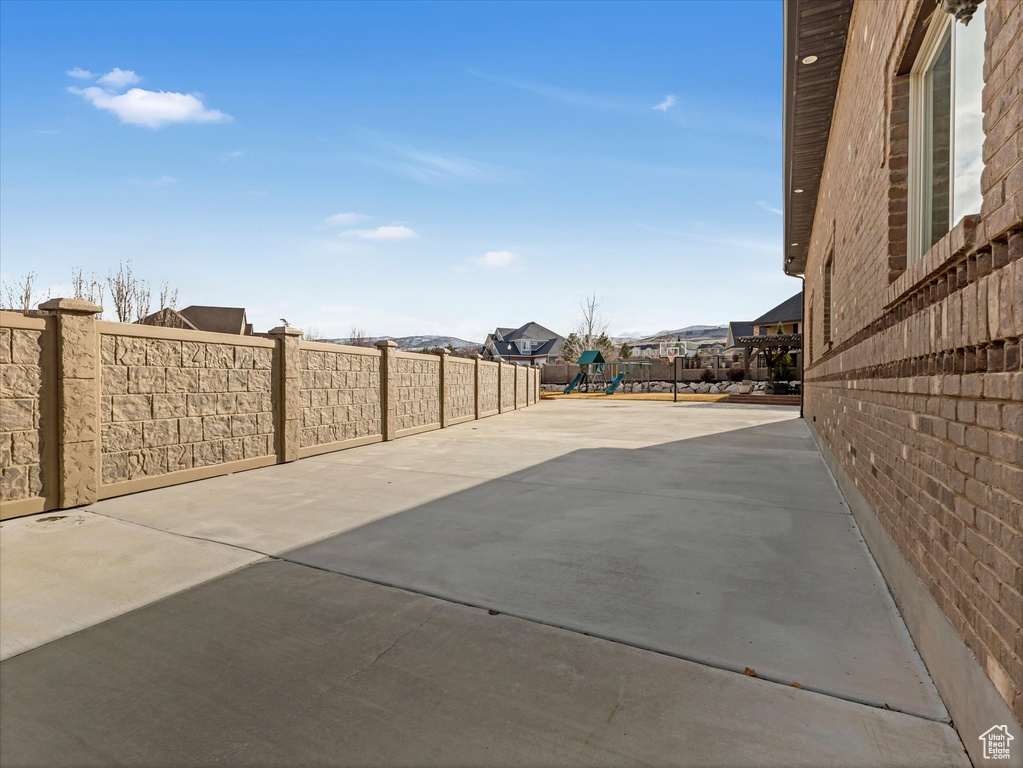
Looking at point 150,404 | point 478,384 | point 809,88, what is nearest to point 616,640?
point 150,404

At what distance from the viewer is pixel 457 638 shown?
8.92 feet

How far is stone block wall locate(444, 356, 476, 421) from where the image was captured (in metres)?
14.3

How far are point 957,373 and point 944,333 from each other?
0.69ft

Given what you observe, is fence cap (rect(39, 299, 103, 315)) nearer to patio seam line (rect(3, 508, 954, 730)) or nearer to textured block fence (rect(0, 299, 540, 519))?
textured block fence (rect(0, 299, 540, 519))

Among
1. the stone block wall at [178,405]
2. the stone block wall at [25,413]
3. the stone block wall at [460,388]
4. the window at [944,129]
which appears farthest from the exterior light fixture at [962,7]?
the stone block wall at [460,388]

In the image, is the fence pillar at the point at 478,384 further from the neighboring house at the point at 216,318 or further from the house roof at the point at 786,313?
the house roof at the point at 786,313

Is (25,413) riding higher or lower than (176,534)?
higher

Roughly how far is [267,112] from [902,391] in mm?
17791

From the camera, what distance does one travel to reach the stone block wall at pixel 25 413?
515cm

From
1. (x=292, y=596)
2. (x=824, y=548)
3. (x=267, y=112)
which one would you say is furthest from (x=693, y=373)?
(x=292, y=596)

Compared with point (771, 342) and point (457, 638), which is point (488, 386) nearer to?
point (457, 638)

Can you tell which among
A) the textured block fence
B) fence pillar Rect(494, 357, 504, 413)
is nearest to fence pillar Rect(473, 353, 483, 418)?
fence pillar Rect(494, 357, 504, 413)

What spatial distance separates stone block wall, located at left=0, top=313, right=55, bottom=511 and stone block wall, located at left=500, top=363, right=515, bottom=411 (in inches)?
569

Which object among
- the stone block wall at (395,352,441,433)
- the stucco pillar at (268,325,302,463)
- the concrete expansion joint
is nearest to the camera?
the concrete expansion joint
